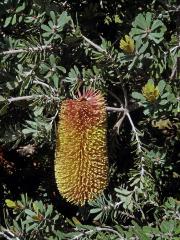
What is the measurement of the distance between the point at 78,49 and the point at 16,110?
1.52ft

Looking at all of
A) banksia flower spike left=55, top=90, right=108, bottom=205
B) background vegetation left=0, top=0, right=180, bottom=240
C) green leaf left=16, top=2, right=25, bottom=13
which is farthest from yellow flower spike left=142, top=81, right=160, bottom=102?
green leaf left=16, top=2, right=25, bottom=13

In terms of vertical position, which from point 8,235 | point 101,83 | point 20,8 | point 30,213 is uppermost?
point 20,8

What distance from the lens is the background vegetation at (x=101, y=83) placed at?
2.00 meters

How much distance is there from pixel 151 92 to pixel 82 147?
0.30 metres

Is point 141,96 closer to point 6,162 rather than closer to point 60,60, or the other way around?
point 60,60

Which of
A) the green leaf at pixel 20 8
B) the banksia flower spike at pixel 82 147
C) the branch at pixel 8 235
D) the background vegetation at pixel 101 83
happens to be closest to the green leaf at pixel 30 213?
the background vegetation at pixel 101 83

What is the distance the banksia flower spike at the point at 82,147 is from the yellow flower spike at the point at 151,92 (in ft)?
0.49

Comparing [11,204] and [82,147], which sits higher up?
[82,147]

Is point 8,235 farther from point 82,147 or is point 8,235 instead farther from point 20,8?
point 20,8

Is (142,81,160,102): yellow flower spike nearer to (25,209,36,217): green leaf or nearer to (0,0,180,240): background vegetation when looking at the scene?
(0,0,180,240): background vegetation

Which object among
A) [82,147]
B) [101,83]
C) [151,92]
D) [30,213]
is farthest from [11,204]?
[151,92]

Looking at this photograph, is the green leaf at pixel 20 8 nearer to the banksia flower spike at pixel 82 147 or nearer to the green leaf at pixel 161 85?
the banksia flower spike at pixel 82 147

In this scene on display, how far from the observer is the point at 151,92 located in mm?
1920

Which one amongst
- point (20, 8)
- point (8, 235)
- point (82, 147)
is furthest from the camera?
point (8, 235)
